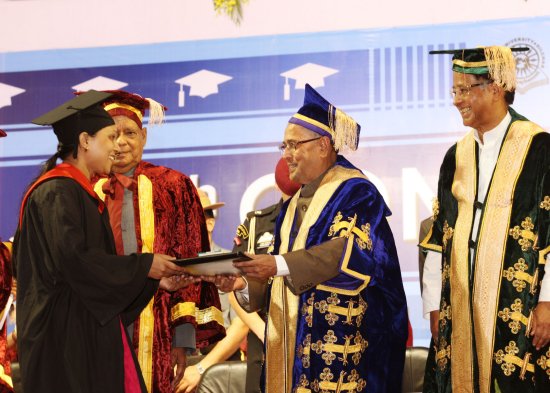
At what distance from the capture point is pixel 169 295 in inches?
196

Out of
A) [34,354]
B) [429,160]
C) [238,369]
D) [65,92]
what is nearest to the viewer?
[34,354]

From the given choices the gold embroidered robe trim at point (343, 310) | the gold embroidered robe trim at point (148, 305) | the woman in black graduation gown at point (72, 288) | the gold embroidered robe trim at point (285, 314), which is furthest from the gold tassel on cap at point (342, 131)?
the woman in black graduation gown at point (72, 288)

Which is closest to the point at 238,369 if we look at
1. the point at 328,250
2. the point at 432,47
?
the point at 328,250

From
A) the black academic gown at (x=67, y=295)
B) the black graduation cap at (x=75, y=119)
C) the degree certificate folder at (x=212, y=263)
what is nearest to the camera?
the black academic gown at (x=67, y=295)

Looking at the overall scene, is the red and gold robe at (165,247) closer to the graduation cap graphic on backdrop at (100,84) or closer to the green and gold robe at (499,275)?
the green and gold robe at (499,275)

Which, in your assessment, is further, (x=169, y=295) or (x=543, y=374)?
(x=169, y=295)

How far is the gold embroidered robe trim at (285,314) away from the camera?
4656 mm

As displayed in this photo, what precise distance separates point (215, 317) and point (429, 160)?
2618 mm

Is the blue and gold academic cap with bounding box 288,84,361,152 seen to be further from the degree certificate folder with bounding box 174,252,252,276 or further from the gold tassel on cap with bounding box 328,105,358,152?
the degree certificate folder with bounding box 174,252,252,276

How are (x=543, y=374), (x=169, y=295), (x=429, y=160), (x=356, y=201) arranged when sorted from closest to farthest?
1. (x=543, y=374)
2. (x=356, y=201)
3. (x=169, y=295)
4. (x=429, y=160)

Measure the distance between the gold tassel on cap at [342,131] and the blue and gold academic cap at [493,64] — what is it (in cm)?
62

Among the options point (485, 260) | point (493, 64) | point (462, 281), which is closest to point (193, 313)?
point (462, 281)

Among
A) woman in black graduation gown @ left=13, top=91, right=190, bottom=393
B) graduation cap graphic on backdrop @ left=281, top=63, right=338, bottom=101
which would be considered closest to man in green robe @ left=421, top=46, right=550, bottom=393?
woman in black graduation gown @ left=13, top=91, right=190, bottom=393

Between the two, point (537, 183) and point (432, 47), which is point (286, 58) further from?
point (537, 183)
